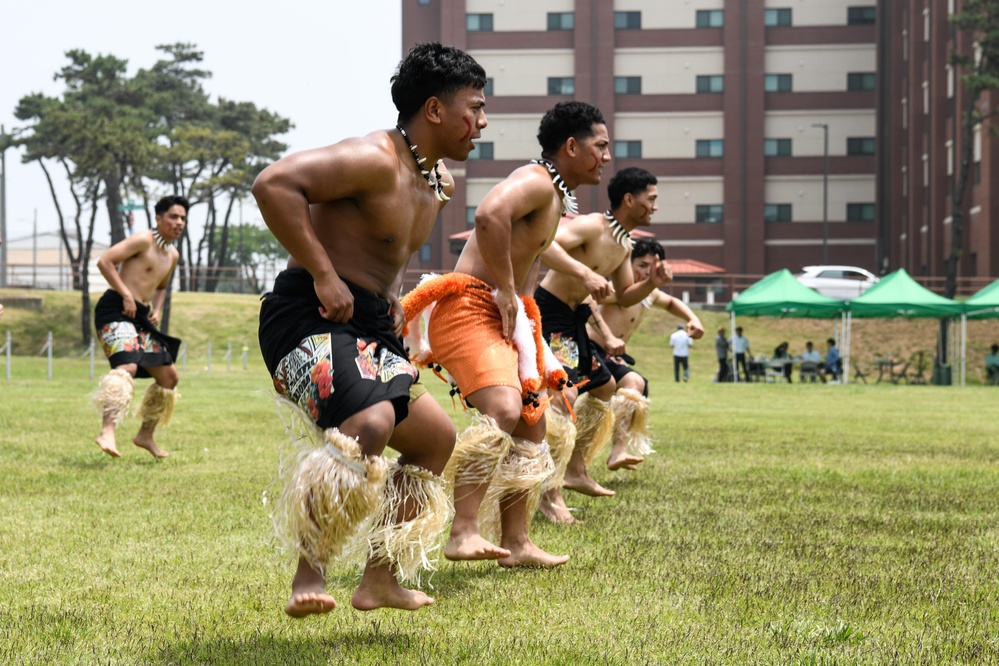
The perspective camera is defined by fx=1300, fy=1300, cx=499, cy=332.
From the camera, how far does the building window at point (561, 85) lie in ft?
224

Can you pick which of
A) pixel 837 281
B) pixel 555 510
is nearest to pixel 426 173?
pixel 555 510

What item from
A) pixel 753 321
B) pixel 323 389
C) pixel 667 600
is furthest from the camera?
pixel 753 321

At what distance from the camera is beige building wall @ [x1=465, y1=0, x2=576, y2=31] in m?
68.3

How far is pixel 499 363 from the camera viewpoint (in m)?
5.80

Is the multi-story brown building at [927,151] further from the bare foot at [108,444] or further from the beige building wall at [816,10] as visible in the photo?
the bare foot at [108,444]

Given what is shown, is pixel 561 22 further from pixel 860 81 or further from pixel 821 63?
pixel 860 81

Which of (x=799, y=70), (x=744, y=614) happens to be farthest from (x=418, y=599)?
(x=799, y=70)

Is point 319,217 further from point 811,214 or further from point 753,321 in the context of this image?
point 811,214

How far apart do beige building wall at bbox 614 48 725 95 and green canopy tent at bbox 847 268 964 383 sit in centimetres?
3467

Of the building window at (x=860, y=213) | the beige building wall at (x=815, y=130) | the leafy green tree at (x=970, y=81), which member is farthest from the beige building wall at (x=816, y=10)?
the leafy green tree at (x=970, y=81)

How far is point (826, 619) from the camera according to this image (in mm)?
4609

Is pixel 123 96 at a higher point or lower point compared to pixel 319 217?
higher

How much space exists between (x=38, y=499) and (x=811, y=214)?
6258cm

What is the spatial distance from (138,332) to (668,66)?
60.3 metres
